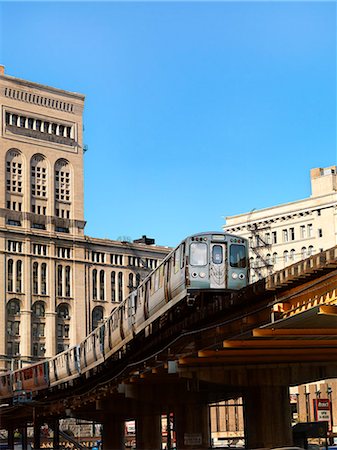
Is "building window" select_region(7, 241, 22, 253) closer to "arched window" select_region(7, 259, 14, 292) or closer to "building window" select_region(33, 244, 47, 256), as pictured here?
"arched window" select_region(7, 259, 14, 292)

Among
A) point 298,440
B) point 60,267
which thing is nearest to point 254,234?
point 60,267

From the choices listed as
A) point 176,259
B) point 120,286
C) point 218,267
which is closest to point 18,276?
point 120,286

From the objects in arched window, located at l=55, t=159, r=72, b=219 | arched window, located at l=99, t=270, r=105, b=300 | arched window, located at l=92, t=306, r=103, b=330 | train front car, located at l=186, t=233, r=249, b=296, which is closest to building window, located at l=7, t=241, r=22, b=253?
arched window, located at l=55, t=159, r=72, b=219

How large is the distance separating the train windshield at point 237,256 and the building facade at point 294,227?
79.6 metres

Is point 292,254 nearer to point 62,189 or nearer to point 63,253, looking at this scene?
point 63,253

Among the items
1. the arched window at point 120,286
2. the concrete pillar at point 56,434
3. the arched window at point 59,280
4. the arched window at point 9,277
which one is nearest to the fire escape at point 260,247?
the arched window at point 120,286

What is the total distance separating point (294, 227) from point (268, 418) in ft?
270

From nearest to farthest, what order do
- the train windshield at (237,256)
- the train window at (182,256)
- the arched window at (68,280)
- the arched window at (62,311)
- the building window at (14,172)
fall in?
the train window at (182,256), the train windshield at (237,256), the building window at (14,172), the arched window at (62,311), the arched window at (68,280)

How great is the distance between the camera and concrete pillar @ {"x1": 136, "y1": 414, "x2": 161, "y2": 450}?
6950 cm

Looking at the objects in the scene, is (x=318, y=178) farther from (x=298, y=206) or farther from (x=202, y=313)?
(x=202, y=313)

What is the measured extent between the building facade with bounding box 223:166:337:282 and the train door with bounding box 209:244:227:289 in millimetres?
80902

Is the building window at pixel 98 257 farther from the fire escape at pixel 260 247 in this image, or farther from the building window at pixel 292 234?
the building window at pixel 292 234

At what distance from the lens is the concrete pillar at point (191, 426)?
60781 millimetres

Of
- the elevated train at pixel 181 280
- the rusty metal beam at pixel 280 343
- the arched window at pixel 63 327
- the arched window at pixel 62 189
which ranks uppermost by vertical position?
the arched window at pixel 62 189
